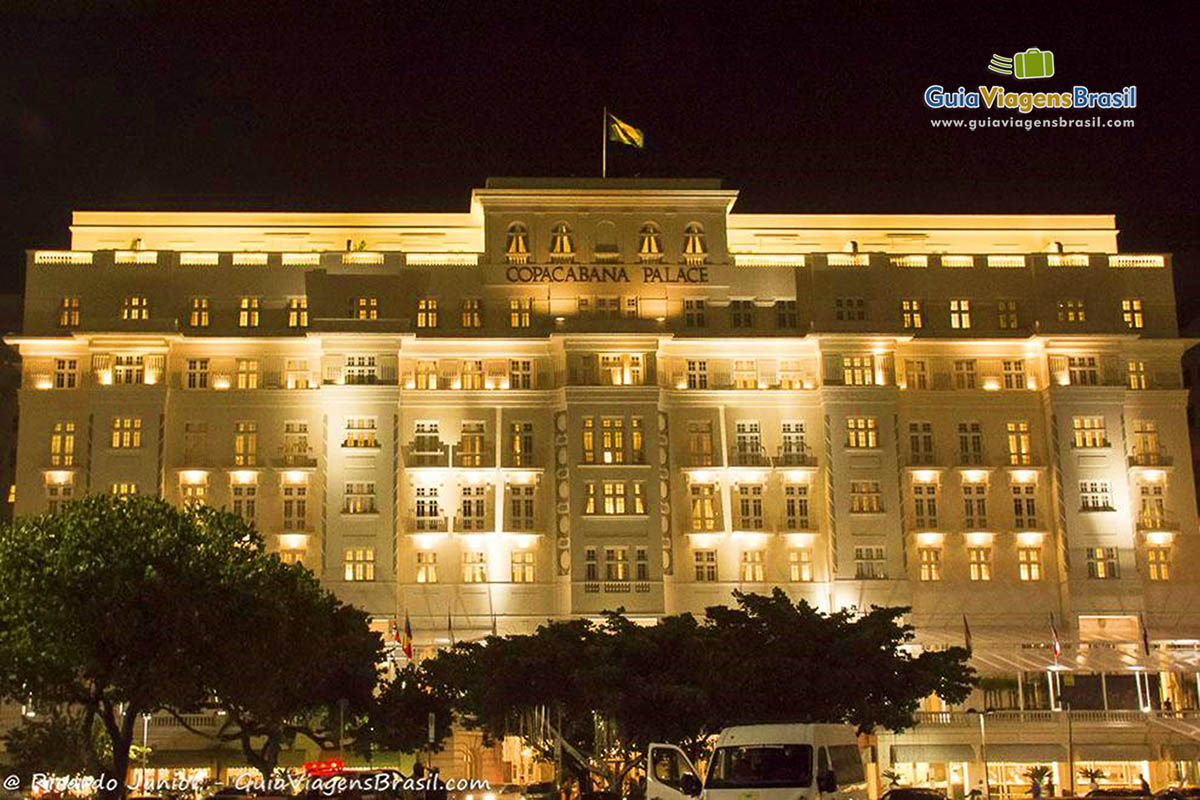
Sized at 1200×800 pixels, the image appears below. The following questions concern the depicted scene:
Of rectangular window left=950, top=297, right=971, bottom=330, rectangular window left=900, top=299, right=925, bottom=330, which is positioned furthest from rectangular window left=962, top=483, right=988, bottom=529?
rectangular window left=900, top=299, right=925, bottom=330

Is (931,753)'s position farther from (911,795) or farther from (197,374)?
(197,374)

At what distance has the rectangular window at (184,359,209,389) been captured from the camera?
87188 mm

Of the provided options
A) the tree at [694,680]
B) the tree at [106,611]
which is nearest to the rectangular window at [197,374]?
the tree at [694,680]

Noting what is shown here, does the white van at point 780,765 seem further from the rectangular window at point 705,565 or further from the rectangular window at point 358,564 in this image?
the rectangular window at point 358,564

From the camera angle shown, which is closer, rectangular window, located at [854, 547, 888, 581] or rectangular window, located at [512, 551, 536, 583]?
rectangular window, located at [854, 547, 888, 581]

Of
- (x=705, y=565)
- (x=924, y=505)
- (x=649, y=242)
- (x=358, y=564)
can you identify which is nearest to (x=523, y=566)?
(x=358, y=564)

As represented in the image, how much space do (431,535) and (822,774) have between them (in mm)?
53469

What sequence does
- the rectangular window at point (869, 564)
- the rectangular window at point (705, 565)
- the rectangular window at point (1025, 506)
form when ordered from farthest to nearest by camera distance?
the rectangular window at point (1025, 506) → the rectangular window at point (705, 565) → the rectangular window at point (869, 564)

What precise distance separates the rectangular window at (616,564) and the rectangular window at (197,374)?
24.1m

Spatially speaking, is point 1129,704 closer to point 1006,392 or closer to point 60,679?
point 1006,392

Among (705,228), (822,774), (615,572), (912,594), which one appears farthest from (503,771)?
(822,774)

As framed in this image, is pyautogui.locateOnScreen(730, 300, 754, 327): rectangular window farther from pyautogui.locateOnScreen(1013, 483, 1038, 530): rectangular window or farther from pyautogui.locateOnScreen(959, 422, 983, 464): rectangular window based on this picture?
pyautogui.locateOnScreen(1013, 483, 1038, 530): rectangular window

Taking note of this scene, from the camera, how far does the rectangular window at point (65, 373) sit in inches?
3430

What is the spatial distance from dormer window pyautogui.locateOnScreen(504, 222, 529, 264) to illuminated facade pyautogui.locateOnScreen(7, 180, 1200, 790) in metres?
0.12
